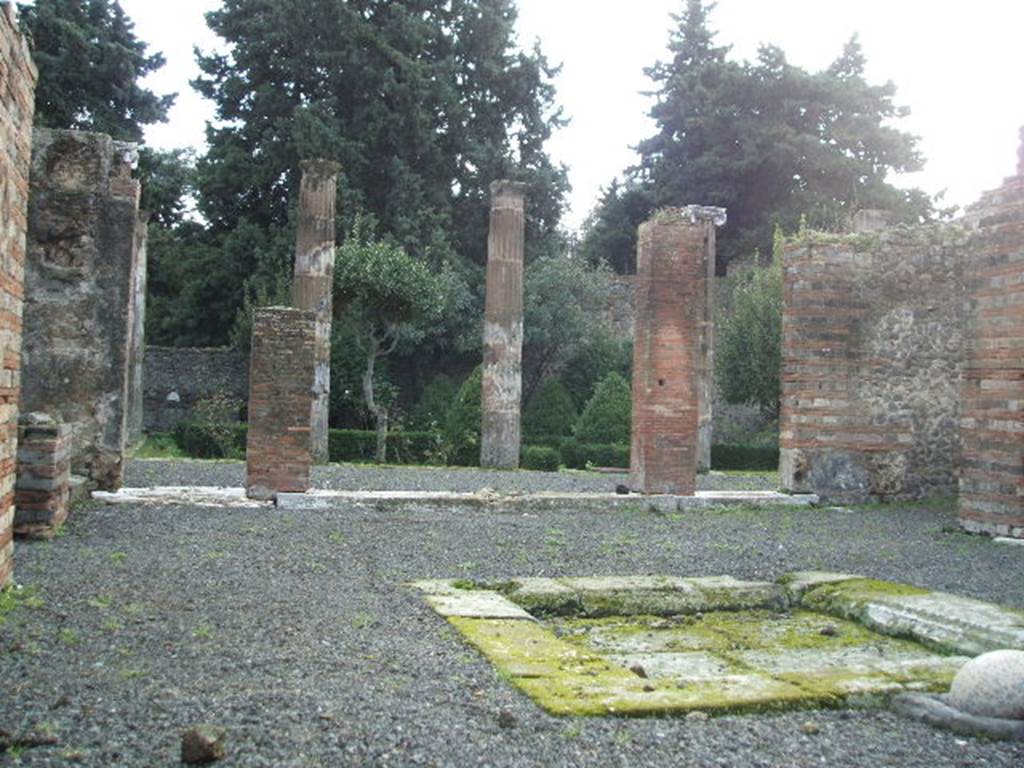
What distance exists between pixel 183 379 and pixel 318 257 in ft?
35.8

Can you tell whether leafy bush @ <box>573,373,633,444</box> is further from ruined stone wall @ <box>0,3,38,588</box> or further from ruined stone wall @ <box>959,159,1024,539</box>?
ruined stone wall @ <box>0,3,38,588</box>

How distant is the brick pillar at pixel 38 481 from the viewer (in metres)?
7.96

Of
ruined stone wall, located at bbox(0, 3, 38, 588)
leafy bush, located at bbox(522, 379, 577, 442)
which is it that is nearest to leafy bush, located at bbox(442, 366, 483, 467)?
leafy bush, located at bbox(522, 379, 577, 442)

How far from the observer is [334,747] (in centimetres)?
343

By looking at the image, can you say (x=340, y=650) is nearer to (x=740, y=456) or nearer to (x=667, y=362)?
(x=667, y=362)

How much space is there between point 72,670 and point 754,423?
24.8 m

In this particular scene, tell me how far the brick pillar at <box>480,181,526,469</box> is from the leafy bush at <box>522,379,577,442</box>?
566 cm

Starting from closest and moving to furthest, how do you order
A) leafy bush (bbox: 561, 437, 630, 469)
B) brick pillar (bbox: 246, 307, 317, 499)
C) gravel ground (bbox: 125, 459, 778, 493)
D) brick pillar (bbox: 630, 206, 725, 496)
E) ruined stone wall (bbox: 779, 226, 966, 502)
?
brick pillar (bbox: 246, 307, 317, 499) → brick pillar (bbox: 630, 206, 725, 496) → ruined stone wall (bbox: 779, 226, 966, 502) → gravel ground (bbox: 125, 459, 778, 493) → leafy bush (bbox: 561, 437, 630, 469)

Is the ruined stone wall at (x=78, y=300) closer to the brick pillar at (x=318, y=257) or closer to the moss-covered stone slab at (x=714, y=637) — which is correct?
the moss-covered stone slab at (x=714, y=637)

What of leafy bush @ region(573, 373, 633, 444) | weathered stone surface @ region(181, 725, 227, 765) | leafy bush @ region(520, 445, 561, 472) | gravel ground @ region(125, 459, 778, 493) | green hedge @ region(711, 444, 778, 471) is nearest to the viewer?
weathered stone surface @ region(181, 725, 227, 765)

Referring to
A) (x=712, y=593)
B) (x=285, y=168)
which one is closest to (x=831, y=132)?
(x=285, y=168)

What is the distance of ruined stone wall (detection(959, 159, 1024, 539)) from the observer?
9.67 m

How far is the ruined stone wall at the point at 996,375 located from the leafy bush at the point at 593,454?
448 inches

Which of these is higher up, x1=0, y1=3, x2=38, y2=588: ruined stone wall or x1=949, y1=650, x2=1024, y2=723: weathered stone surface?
x1=0, y1=3, x2=38, y2=588: ruined stone wall
